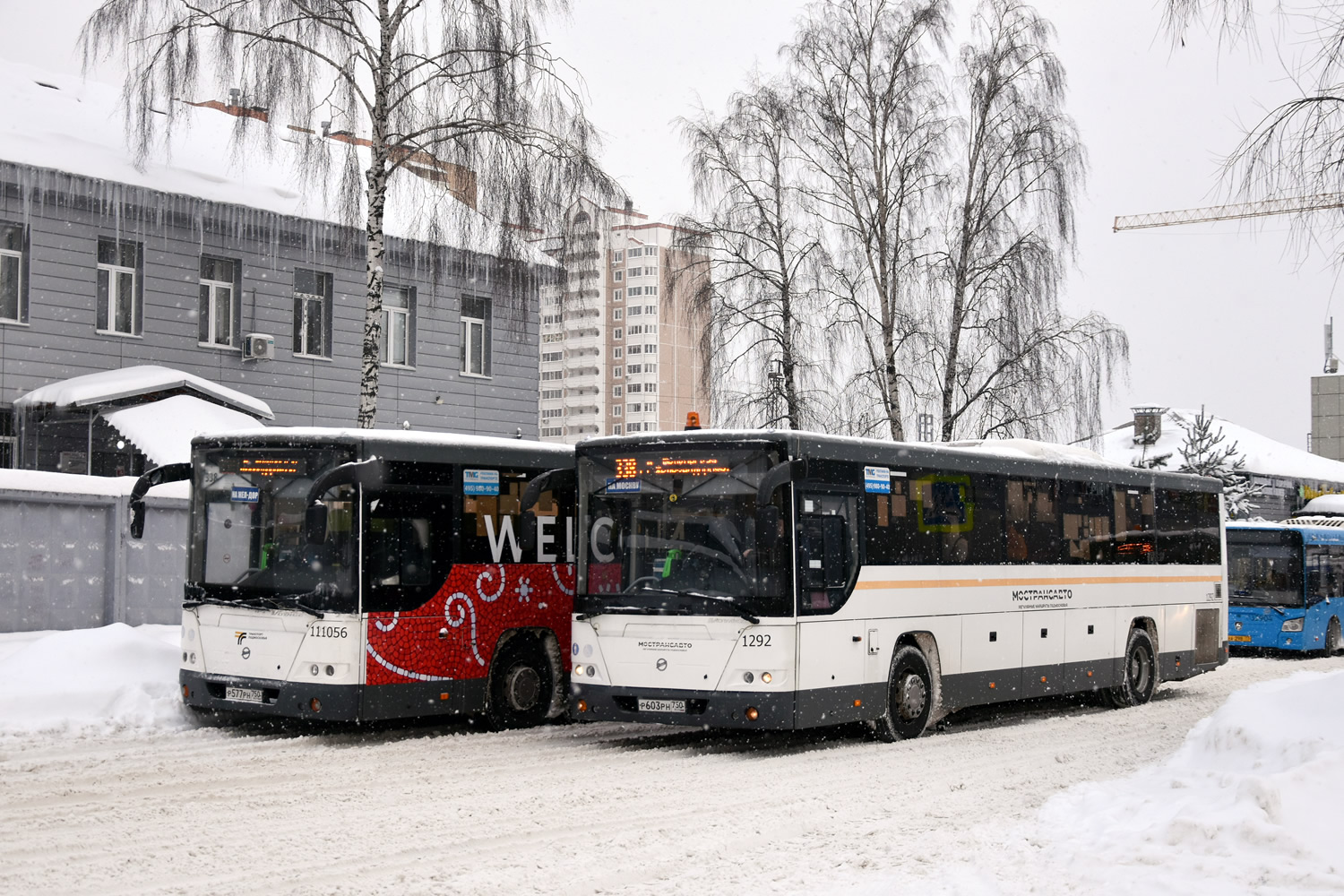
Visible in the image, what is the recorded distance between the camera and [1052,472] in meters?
17.2

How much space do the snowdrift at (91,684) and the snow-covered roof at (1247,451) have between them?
49.9 meters

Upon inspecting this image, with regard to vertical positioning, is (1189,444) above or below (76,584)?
above

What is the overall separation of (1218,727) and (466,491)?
24.0ft

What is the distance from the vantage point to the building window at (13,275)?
23094mm

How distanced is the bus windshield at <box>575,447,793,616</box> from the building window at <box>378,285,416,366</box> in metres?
16.4

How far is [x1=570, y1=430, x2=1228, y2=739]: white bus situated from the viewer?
42.1 ft

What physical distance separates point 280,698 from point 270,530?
1.55 meters

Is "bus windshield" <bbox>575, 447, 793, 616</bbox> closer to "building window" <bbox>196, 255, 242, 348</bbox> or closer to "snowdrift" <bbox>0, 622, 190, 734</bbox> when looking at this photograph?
"snowdrift" <bbox>0, 622, 190, 734</bbox>

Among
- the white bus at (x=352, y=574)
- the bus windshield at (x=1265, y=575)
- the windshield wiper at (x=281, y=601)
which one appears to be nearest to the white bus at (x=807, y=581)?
the white bus at (x=352, y=574)

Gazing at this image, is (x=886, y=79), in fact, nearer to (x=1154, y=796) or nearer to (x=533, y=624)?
(x=533, y=624)

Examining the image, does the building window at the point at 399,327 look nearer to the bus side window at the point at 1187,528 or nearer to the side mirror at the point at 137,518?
the side mirror at the point at 137,518

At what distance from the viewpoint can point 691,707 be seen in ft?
42.5

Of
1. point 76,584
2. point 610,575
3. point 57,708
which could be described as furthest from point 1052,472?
point 76,584

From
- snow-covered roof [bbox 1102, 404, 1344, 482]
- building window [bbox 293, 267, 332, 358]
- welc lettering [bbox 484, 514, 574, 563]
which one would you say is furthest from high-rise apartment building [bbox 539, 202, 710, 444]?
welc lettering [bbox 484, 514, 574, 563]
